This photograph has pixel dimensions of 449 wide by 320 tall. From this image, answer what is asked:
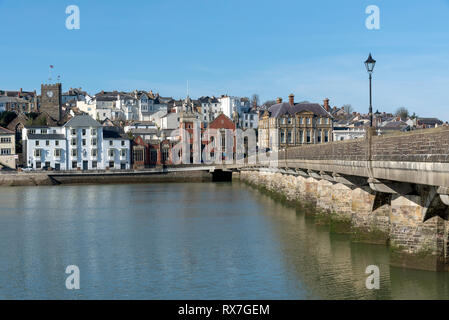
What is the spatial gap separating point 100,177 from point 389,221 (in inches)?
3155

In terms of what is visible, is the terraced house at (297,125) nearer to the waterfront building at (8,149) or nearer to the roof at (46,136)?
the roof at (46,136)

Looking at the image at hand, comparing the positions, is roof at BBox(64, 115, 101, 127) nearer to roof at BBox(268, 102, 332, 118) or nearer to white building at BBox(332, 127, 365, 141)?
roof at BBox(268, 102, 332, 118)

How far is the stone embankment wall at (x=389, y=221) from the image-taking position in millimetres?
22891

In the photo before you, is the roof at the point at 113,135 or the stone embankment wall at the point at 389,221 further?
the roof at the point at 113,135

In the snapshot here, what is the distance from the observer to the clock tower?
17288cm

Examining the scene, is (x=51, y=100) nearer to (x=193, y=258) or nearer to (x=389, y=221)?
(x=193, y=258)

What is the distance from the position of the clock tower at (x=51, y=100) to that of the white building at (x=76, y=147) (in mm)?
54094

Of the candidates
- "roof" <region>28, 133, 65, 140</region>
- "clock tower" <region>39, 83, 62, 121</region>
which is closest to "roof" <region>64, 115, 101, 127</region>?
"roof" <region>28, 133, 65, 140</region>

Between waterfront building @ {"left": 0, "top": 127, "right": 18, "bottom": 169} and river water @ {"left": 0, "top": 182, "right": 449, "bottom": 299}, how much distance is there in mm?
65601

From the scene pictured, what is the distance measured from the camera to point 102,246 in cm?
3550

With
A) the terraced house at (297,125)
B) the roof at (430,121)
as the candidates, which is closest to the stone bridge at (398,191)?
the terraced house at (297,125)

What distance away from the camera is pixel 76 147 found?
11669 cm

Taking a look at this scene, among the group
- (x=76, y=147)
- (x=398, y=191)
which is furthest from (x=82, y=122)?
(x=398, y=191)

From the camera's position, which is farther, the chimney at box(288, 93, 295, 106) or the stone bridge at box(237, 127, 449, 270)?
the chimney at box(288, 93, 295, 106)
